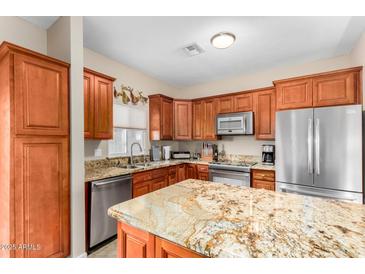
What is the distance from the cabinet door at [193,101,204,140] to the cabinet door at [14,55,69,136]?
2.72m

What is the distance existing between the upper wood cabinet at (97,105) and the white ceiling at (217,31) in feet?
1.76

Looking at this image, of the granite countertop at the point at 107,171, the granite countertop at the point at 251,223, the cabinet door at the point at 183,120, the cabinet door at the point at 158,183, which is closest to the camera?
the granite countertop at the point at 251,223

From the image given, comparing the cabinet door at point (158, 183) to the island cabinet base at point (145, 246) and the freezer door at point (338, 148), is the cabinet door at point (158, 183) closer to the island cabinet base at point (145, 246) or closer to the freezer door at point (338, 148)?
the island cabinet base at point (145, 246)

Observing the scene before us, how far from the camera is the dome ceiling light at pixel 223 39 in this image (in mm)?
2271

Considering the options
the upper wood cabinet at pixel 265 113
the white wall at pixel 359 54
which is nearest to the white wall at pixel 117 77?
the upper wood cabinet at pixel 265 113

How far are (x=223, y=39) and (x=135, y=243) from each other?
7.91 feet

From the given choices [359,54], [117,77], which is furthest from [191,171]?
[359,54]

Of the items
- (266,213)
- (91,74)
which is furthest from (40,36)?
(266,213)

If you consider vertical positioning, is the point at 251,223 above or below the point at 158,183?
above

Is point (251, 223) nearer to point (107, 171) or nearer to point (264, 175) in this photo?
point (107, 171)

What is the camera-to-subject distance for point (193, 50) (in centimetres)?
272

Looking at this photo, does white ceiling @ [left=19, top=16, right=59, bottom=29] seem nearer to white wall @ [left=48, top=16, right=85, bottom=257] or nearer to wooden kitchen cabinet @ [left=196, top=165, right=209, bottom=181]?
white wall @ [left=48, top=16, right=85, bottom=257]

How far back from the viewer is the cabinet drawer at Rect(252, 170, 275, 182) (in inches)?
113
